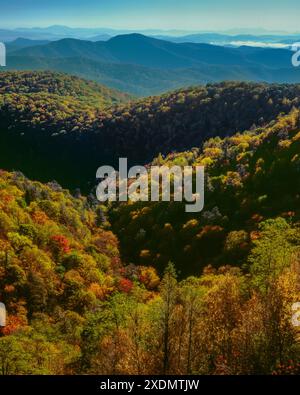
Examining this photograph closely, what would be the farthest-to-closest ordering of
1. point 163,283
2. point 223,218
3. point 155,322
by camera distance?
1. point 223,218
2. point 163,283
3. point 155,322

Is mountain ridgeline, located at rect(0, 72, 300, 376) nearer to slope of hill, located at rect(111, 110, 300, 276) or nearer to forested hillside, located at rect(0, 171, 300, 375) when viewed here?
forested hillside, located at rect(0, 171, 300, 375)

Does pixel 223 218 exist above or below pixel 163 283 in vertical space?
below

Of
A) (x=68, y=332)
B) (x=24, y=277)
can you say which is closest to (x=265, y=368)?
(x=68, y=332)

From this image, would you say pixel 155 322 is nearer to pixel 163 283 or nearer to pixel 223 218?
pixel 163 283

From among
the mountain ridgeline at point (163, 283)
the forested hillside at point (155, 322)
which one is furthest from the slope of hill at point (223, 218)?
the forested hillside at point (155, 322)

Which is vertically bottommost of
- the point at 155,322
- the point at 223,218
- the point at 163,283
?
the point at 223,218

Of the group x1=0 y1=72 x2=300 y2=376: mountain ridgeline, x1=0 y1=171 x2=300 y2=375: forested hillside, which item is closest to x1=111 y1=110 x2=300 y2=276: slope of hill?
x1=0 y1=72 x2=300 y2=376: mountain ridgeline

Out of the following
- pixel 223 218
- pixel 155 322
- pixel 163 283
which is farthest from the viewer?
pixel 223 218

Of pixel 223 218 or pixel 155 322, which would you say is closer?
pixel 155 322

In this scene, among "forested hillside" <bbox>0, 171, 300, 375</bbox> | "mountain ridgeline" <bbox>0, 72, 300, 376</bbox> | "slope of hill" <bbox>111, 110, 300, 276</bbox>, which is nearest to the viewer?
"forested hillside" <bbox>0, 171, 300, 375</bbox>

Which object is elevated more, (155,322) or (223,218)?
(155,322)

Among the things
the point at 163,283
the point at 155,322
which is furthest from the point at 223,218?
the point at 155,322

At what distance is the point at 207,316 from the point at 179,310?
647 cm
